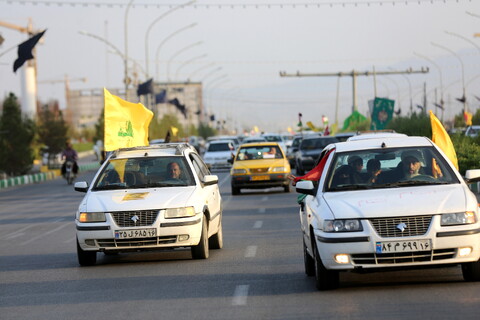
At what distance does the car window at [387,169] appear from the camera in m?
11.5

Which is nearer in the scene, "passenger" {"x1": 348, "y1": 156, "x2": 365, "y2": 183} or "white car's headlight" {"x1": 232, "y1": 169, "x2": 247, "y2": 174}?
"passenger" {"x1": 348, "y1": 156, "x2": 365, "y2": 183}

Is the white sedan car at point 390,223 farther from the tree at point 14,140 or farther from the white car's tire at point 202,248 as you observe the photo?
the tree at point 14,140

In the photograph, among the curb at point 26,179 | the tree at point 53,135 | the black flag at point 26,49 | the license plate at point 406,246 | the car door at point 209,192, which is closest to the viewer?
the license plate at point 406,246

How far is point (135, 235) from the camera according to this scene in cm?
1423

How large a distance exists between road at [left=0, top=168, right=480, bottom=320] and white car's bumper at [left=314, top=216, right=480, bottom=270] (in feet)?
0.99

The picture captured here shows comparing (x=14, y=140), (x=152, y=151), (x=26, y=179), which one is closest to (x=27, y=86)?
(x=14, y=140)

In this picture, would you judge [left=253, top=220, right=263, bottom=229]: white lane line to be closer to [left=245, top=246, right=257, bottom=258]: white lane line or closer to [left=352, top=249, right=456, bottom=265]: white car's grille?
[left=245, top=246, right=257, bottom=258]: white lane line

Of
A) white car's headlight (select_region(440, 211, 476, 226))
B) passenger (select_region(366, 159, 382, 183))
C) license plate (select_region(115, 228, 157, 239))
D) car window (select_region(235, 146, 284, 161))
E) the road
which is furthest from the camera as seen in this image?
car window (select_region(235, 146, 284, 161))

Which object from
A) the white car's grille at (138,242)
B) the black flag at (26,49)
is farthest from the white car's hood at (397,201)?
the black flag at (26,49)

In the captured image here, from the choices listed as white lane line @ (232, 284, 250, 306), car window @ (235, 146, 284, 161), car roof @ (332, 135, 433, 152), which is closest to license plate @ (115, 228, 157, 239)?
white lane line @ (232, 284, 250, 306)

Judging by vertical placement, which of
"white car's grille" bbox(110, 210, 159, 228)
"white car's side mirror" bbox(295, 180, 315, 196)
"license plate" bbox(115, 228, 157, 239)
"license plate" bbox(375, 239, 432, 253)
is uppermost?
"white car's side mirror" bbox(295, 180, 315, 196)

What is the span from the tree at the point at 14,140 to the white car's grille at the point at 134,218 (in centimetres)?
4414

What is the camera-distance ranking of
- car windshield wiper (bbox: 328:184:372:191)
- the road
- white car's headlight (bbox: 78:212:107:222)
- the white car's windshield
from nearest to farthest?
the road, car windshield wiper (bbox: 328:184:372:191), white car's headlight (bbox: 78:212:107:222), the white car's windshield

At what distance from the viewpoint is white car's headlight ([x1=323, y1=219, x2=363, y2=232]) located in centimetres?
1049
